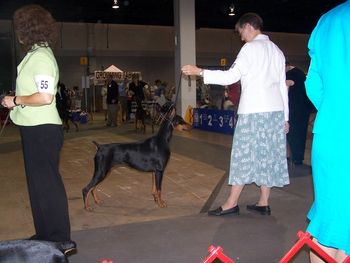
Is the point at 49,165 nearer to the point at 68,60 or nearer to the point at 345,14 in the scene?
the point at 345,14

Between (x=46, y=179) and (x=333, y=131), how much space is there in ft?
5.98

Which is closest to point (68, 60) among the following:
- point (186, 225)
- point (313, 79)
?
point (186, 225)

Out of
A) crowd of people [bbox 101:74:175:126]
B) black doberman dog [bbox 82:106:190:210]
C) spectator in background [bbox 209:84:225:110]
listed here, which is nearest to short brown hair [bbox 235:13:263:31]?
black doberman dog [bbox 82:106:190:210]

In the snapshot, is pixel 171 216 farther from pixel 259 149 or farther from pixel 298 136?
pixel 298 136

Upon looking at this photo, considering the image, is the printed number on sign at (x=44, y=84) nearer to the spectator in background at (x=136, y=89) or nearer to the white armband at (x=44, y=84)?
the white armband at (x=44, y=84)

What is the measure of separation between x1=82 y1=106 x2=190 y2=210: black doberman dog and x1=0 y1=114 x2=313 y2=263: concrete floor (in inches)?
13.8

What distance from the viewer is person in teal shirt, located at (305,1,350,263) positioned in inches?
69.2

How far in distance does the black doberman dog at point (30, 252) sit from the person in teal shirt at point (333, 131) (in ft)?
3.62

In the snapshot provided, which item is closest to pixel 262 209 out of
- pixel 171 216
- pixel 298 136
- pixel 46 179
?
pixel 171 216

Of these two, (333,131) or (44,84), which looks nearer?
(333,131)

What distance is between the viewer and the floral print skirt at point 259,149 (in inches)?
147

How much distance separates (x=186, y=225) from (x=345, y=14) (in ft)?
8.09

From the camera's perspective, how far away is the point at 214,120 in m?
12.1

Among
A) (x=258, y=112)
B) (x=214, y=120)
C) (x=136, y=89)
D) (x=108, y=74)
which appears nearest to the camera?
(x=258, y=112)
